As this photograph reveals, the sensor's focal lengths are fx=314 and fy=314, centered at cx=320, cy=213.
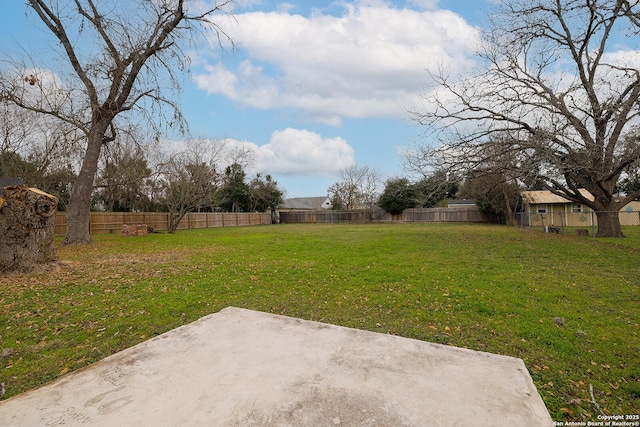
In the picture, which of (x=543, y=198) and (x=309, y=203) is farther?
(x=309, y=203)

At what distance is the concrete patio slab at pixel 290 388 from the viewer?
168cm

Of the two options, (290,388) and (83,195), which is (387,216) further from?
(290,388)

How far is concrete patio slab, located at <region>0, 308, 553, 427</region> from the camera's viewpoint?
1.68 metres

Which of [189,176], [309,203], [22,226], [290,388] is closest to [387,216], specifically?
[189,176]

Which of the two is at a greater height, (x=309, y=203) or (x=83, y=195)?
(x=309, y=203)

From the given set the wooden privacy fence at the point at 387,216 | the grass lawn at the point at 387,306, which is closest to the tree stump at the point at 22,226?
the grass lawn at the point at 387,306

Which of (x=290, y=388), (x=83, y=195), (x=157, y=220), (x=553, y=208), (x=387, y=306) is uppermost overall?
(x=83, y=195)

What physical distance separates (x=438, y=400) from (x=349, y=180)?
3887 centimetres

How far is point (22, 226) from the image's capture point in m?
5.97

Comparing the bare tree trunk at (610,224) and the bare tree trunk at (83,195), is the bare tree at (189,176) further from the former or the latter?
the bare tree trunk at (610,224)

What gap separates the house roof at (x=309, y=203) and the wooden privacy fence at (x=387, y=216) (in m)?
23.3

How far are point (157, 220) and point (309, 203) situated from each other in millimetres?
41033

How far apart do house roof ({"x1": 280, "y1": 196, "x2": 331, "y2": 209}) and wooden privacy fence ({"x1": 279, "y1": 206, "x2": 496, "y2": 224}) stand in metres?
23.3

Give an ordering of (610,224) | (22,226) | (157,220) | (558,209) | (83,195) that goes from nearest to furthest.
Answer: (22,226) → (83,195) → (610,224) → (157,220) → (558,209)
